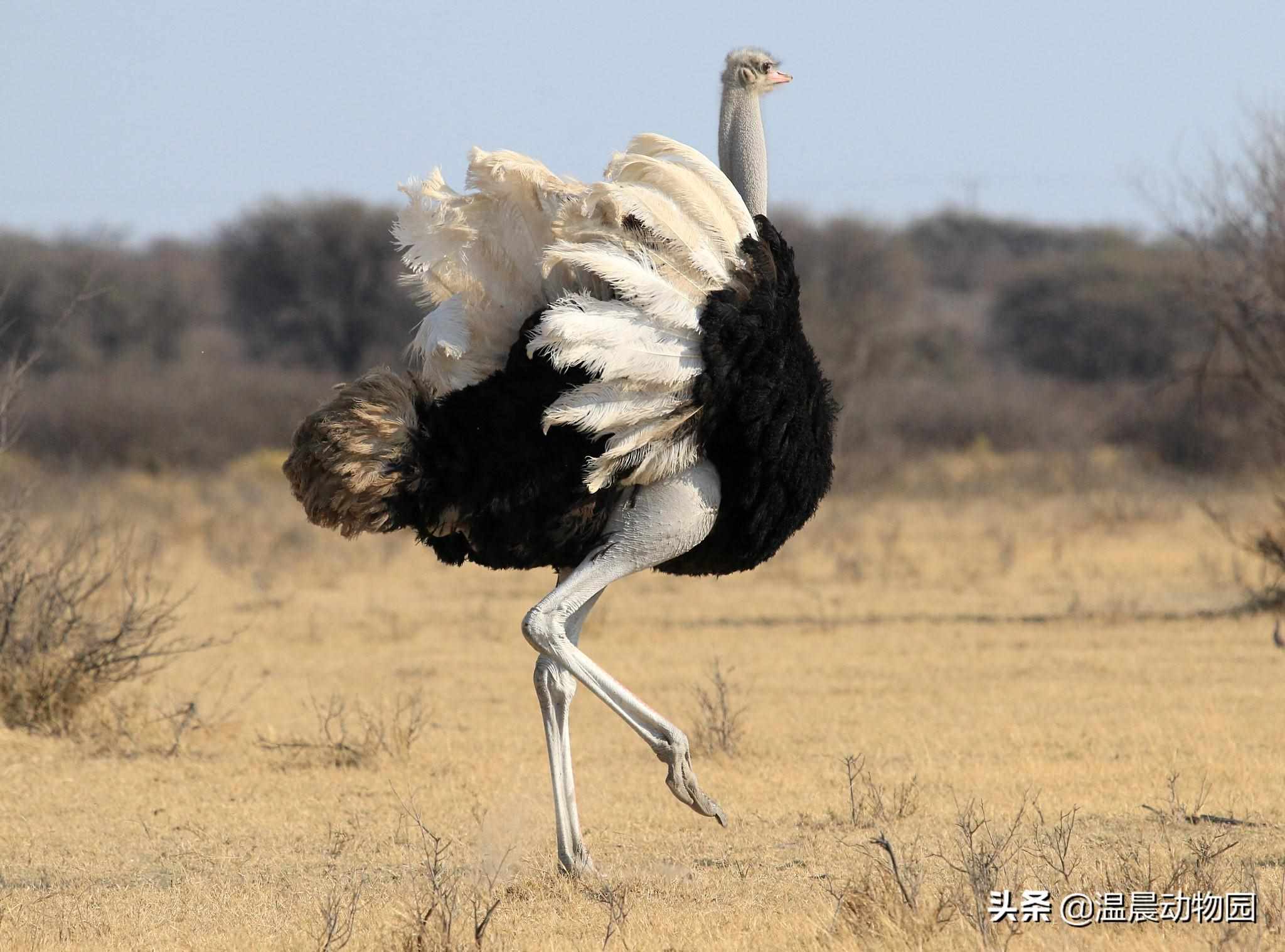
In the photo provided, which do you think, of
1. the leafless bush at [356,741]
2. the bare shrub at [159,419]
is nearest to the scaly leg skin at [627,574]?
the leafless bush at [356,741]

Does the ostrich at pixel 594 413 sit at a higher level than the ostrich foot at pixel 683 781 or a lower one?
higher

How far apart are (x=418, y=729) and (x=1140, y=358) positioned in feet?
116

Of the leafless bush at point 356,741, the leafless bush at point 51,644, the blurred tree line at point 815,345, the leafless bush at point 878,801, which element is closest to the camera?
the leafless bush at point 878,801

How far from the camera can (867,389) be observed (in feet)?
97.0

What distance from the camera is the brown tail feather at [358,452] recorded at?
518cm

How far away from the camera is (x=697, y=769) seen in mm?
7324

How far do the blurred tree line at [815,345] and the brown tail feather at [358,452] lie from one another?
26.6 ft

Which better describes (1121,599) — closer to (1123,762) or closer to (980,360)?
(1123,762)

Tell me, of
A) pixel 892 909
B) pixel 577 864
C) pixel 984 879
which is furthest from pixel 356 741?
pixel 984 879

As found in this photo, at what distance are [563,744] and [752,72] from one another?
83.2 inches

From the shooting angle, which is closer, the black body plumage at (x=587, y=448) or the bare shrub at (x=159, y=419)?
the black body plumage at (x=587, y=448)

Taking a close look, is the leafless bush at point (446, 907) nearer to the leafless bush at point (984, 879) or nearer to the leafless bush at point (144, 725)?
the leafless bush at point (984, 879)
